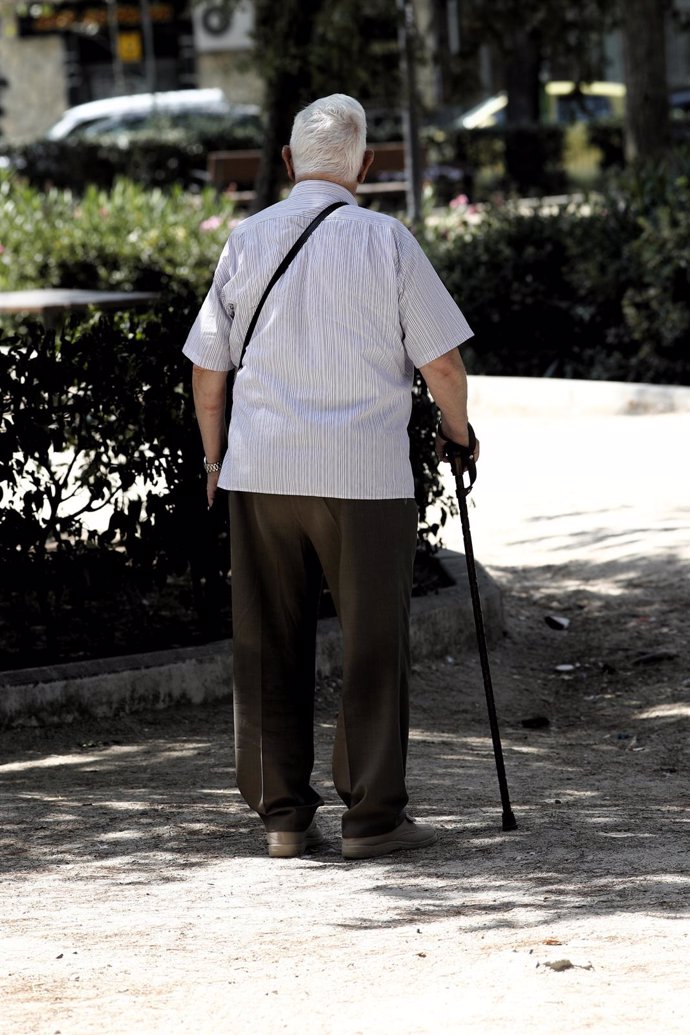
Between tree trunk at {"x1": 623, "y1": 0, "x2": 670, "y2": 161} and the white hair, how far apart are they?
34.2ft

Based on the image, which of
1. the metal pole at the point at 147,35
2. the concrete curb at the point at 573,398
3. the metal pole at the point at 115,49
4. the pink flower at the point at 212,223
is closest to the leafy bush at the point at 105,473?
the concrete curb at the point at 573,398

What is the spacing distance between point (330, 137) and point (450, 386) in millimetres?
672

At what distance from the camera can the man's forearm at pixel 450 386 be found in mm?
4020

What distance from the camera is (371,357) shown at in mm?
3982

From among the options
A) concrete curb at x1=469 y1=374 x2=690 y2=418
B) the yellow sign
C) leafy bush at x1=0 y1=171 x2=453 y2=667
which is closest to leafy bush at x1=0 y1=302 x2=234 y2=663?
leafy bush at x1=0 y1=171 x2=453 y2=667

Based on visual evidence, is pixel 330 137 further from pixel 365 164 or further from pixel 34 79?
pixel 34 79

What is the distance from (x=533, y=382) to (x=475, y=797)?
652 centimetres

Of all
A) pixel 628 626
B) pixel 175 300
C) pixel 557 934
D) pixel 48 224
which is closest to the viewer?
pixel 557 934

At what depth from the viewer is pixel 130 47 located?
48438 millimetres

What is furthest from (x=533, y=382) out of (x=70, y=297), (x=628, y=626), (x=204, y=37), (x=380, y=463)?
(x=204, y=37)

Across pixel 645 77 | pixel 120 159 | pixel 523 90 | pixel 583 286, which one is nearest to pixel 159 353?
pixel 583 286

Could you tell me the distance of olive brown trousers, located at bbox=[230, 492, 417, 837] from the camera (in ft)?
13.4

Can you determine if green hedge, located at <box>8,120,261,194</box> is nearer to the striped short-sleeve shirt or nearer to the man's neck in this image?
the man's neck

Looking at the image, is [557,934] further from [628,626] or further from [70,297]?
[70,297]
